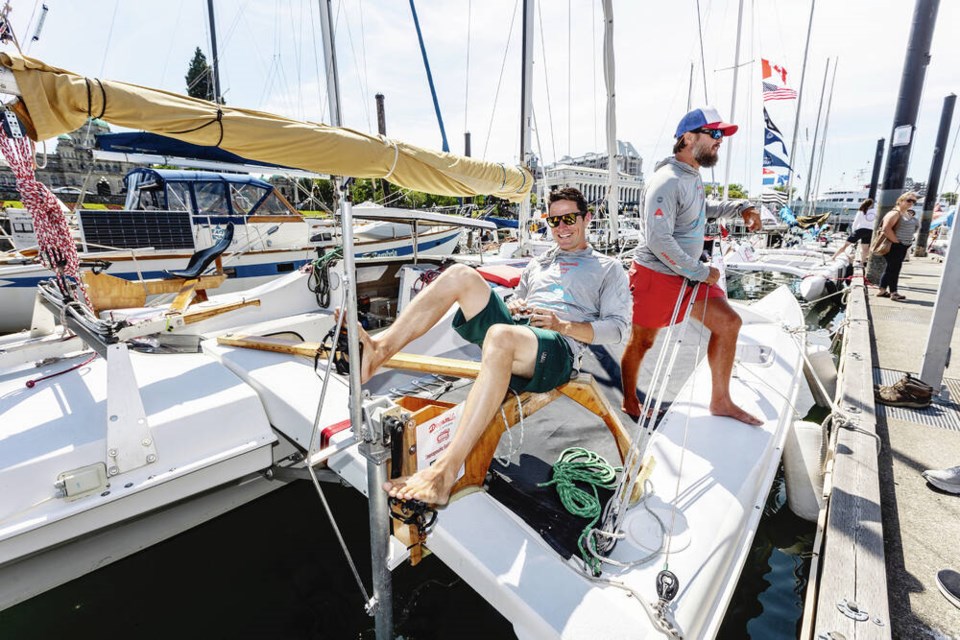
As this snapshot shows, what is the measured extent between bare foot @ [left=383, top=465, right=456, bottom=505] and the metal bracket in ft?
4.07

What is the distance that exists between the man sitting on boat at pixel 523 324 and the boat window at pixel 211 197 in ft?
25.6

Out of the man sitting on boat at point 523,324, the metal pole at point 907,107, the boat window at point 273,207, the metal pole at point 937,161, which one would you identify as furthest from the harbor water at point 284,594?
the metal pole at point 937,161

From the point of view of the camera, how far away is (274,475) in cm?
258

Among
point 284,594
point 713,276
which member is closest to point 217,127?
point 284,594

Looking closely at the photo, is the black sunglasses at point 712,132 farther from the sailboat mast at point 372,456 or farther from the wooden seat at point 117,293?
→ the wooden seat at point 117,293

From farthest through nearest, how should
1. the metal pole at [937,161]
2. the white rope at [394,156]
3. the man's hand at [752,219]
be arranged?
the metal pole at [937,161], the white rope at [394,156], the man's hand at [752,219]

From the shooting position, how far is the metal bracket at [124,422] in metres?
1.88

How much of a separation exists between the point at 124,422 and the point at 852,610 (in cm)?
290

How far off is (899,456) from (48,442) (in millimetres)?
4371

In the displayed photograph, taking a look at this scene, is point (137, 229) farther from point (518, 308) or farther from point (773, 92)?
point (773, 92)

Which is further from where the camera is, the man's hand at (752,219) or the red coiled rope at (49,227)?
the man's hand at (752,219)

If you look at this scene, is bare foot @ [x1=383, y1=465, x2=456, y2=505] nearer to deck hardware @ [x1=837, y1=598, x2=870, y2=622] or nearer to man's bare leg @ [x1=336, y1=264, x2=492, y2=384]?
man's bare leg @ [x1=336, y1=264, x2=492, y2=384]

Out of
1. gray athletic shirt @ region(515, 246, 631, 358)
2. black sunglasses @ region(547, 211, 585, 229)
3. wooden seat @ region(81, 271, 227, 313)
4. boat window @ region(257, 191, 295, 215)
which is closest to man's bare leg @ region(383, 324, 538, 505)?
gray athletic shirt @ region(515, 246, 631, 358)

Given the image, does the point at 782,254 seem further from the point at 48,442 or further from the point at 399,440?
Answer: the point at 48,442
